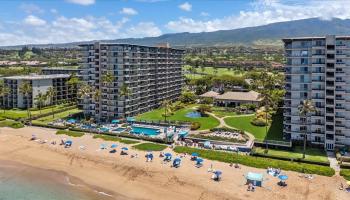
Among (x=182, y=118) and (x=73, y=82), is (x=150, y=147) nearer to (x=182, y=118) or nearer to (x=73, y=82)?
(x=182, y=118)

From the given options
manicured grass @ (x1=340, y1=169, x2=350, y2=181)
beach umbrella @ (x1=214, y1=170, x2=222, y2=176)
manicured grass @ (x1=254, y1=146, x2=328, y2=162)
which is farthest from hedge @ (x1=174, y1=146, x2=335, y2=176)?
beach umbrella @ (x1=214, y1=170, x2=222, y2=176)

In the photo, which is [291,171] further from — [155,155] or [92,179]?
[92,179]

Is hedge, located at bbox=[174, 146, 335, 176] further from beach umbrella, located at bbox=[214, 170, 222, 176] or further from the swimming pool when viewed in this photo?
the swimming pool

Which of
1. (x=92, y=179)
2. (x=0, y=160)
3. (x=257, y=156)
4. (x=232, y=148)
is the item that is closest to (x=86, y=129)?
(x=0, y=160)

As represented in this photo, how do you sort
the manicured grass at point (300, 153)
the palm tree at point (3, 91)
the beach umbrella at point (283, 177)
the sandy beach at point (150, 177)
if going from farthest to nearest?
the palm tree at point (3, 91) → the manicured grass at point (300, 153) → the beach umbrella at point (283, 177) → the sandy beach at point (150, 177)

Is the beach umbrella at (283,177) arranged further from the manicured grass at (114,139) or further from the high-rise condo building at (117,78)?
the high-rise condo building at (117,78)

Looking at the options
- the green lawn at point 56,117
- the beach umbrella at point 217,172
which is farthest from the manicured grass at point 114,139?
the beach umbrella at point 217,172

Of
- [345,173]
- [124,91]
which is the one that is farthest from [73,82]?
[345,173]
